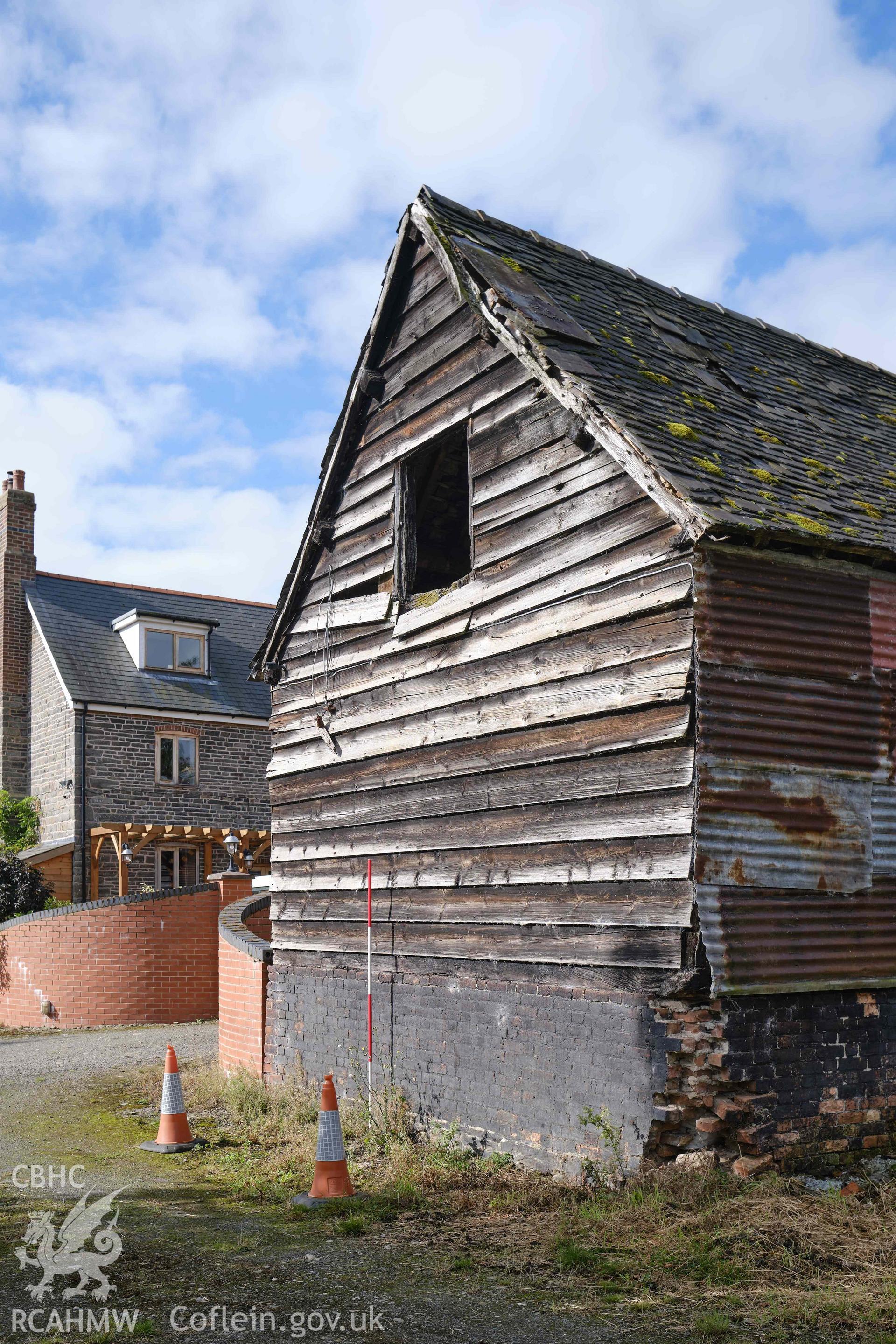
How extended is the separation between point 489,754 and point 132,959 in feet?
44.1

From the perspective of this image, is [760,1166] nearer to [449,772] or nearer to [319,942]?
[449,772]

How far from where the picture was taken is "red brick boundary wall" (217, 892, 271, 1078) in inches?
491

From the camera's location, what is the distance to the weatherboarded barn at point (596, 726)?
7504mm

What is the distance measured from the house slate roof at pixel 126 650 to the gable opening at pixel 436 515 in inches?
580

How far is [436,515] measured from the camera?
11906mm

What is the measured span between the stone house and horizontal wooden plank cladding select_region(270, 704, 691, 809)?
1421cm

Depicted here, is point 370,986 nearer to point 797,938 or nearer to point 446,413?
point 797,938

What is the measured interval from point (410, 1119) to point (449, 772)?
9.22 feet

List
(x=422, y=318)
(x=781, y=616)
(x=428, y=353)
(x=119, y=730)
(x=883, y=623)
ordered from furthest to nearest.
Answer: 1. (x=119, y=730)
2. (x=422, y=318)
3. (x=428, y=353)
4. (x=883, y=623)
5. (x=781, y=616)

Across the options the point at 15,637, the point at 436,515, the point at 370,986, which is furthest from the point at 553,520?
the point at 15,637

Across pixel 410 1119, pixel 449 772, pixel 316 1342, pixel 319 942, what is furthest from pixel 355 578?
pixel 316 1342

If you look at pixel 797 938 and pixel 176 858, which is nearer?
pixel 797 938

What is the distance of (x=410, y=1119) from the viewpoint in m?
9.74

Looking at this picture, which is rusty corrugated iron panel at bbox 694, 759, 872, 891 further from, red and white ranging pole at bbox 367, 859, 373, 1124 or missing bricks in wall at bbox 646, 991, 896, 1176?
red and white ranging pole at bbox 367, 859, 373, 1124
